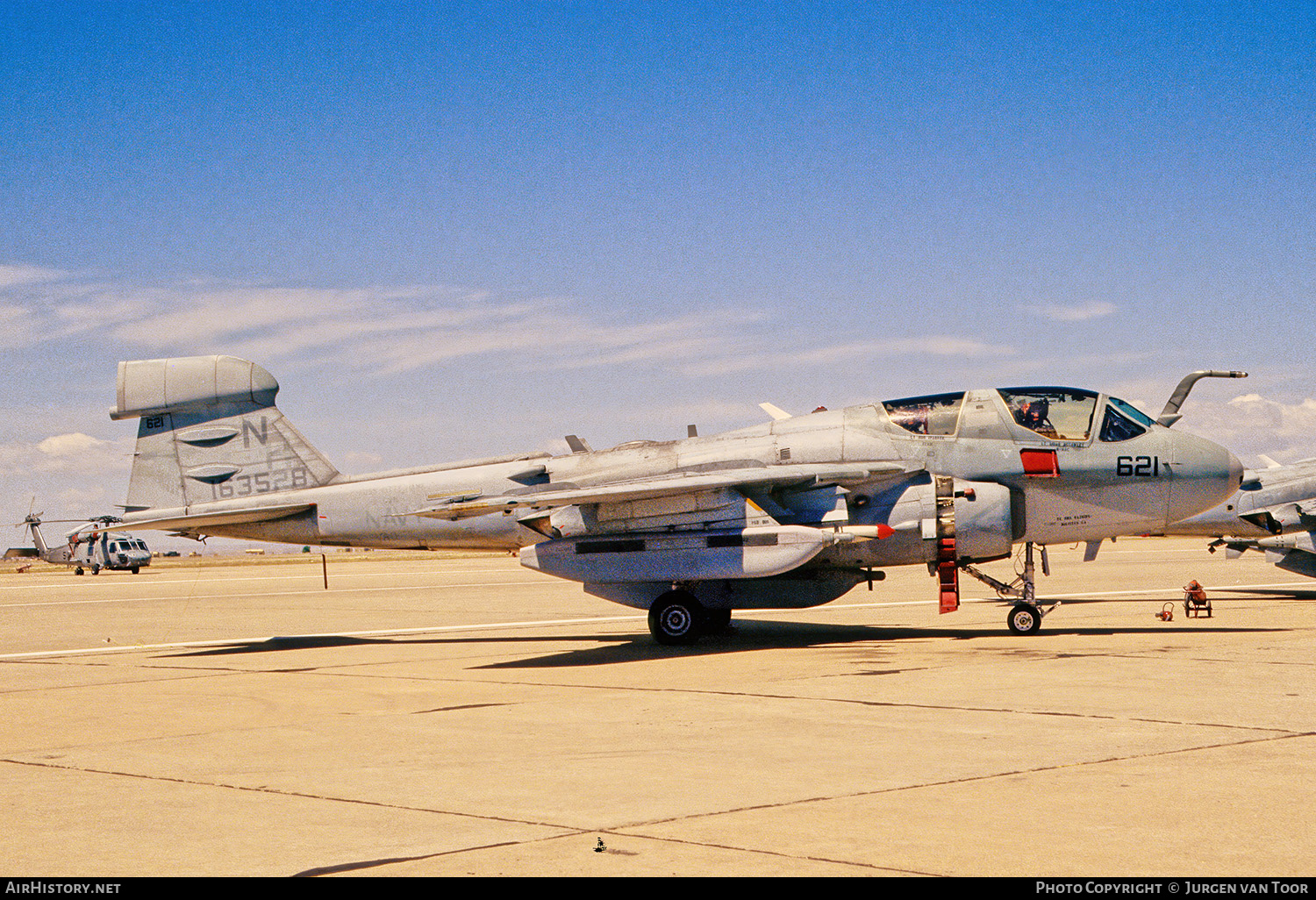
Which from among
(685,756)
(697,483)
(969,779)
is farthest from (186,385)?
(969,779)

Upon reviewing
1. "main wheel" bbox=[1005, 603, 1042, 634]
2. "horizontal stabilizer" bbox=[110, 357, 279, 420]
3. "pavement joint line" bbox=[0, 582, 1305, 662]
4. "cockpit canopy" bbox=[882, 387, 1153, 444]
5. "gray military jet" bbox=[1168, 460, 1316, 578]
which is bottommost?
"pavement joint line" bbox=[0, 582, 1305, 662]

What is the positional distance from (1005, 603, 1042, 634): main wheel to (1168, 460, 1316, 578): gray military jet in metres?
11.0

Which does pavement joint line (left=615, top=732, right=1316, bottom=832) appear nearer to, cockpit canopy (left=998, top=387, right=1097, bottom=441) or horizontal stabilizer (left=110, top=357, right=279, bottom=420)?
cockpit canopy (left=998, top=387, right=1097, bottom=441)

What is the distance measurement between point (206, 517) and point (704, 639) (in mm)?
8119

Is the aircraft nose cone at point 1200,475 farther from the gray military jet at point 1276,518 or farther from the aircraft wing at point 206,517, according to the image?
the aircraft wing at point 206,517

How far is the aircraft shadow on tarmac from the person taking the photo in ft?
50.7

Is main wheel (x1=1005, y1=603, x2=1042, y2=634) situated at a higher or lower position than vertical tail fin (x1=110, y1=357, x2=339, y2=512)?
lower

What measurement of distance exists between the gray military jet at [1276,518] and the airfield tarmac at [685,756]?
372 inches

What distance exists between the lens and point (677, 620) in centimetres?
1653

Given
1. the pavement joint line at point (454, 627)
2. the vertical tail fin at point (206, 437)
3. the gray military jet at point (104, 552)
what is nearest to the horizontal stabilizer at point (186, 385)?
the vertical tail fin at point (206, 437)

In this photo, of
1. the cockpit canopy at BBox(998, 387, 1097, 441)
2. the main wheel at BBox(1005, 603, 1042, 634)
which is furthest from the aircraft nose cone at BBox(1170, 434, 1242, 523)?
the main wheel at BBox(1005, 603, 1042, 634)

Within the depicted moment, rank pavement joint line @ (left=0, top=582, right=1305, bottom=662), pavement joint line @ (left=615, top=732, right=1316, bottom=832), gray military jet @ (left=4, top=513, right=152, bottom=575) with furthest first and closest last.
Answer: gray military jet @ (left=4, top=513, right=152, bottom=575) → pavement joint line @ (left=0, top=582, right=1305, bottom=662) → pavement joint line @ (left=615, top=732, right=1316, bottom=832)

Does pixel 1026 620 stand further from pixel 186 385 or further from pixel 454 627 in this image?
pixel 186 385
